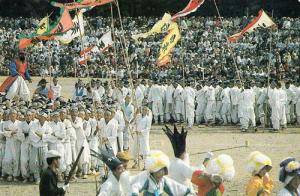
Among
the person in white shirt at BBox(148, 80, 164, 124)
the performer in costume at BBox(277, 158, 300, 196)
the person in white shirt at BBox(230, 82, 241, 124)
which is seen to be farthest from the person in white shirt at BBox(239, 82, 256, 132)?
the performer in costume at BBox(277, 158, 300, 196)

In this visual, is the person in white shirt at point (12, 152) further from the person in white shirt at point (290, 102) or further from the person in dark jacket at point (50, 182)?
the person in white shirt at point (290, 102)

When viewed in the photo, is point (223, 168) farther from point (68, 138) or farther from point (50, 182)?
point (68, 138)

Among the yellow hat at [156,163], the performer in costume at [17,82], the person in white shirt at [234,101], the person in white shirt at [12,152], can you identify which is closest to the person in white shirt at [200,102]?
the person in white shirt at [234,101]

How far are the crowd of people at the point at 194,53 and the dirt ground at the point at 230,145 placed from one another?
12086 mm

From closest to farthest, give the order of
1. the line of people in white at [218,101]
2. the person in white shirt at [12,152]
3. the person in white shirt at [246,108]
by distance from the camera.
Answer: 1. the person in white shirt at [12,152]
2. the person in white shirt at [246,108]
3. the line of people in white at [218,101]

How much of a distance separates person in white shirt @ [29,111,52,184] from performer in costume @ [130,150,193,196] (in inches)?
341

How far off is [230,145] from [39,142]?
7.86 metres

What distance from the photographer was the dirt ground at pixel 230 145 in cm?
1853

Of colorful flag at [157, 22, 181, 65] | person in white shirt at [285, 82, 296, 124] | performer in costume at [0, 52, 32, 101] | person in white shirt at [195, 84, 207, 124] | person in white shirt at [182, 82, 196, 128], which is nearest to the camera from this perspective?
performer in costume at [0, 52, 32, 101]

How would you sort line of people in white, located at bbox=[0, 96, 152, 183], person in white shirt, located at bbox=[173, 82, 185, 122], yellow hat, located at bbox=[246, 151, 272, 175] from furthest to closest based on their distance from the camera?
person in white shirt, located at bbox=[173, 82, 185, 122] → line of people in white, located at bbox=[0, 96, 152, 183] → yellow hat, located at bbox=[246, 151, 272, 175]

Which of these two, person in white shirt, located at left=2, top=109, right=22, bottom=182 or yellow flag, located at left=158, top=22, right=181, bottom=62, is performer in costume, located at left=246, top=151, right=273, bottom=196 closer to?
person in white shirt, located at left=2, top=109, right=22, bottom=182

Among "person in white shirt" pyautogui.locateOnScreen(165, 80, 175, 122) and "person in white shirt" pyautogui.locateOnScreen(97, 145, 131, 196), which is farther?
"person in white shirt" pyautogui.locateOnScreen(165, 80, 175, 122)

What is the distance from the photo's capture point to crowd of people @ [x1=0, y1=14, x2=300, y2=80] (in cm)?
Answer: 4403

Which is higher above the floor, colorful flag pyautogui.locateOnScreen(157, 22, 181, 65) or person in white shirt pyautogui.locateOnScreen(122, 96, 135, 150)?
colorful flag pyautogui.locateOnScreen(157, 22, 181, 65)
